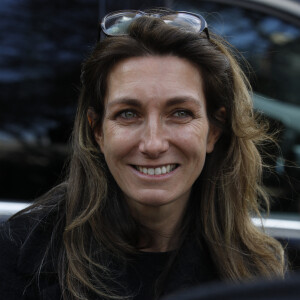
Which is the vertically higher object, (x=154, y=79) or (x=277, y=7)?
(x=277, y=7)

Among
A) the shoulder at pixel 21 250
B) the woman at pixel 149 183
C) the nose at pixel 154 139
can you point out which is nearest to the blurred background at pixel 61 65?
the woman at pixel 149 183

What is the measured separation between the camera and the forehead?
6.02 feet

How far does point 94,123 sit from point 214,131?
443 millimetres

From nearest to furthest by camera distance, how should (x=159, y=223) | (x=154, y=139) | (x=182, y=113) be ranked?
(x=154, y=139) < (x=182, y=113) < (x=159, y=223)

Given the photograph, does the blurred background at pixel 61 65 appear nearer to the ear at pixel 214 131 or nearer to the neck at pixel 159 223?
the ear at pixel 214 131

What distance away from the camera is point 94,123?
6.84 feet

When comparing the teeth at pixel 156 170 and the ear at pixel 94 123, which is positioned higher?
the ear at pixel 94 123

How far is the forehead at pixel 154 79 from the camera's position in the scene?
6.02ft

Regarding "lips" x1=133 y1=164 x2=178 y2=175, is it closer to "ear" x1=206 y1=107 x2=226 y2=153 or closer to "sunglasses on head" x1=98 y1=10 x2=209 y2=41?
"ear" x1=206 y1=107 x2=226 y2=153

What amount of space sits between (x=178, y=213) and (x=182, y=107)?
435 mm

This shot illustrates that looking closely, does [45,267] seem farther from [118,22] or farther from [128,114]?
[118,22]

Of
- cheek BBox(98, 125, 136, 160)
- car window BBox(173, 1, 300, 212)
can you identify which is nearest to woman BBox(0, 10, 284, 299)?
cheek BBox(98, 125, 136, 160)

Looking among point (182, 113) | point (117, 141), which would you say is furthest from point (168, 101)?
point (117, 141)

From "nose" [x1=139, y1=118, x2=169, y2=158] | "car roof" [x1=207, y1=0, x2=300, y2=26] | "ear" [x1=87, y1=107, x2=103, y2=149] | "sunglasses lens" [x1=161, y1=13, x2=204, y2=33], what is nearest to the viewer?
"nose" [x1=139, y1=118, x2=169, y2=158]
